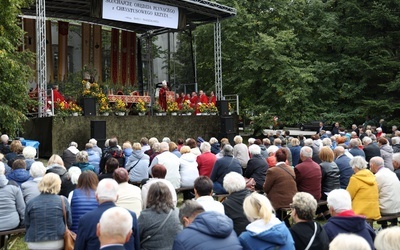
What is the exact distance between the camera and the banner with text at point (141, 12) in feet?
49.6

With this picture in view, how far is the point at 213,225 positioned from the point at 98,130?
11.2 meters

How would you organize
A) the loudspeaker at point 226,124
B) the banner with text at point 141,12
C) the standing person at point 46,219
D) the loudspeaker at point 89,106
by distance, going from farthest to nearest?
1. the loudspeaker at point 226,124
2. the banner with text at point 141,12
3. the loudspeaker at point 89,106
4. the standing person at point 46,219

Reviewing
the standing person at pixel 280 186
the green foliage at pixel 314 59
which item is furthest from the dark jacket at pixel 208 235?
the green foliage at pixel 314 59

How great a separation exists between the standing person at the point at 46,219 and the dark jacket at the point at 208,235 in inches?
59.2

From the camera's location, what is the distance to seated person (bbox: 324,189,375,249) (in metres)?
3.90

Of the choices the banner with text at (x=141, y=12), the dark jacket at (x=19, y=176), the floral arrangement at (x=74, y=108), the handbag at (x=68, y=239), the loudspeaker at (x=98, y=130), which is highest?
the banner with text at (x=141, y=12)

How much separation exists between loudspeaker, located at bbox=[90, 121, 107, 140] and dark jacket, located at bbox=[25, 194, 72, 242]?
31.8ft

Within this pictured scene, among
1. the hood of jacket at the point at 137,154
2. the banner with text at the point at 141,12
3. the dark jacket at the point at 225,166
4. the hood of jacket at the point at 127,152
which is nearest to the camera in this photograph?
the dark jacket at the point at 225,166

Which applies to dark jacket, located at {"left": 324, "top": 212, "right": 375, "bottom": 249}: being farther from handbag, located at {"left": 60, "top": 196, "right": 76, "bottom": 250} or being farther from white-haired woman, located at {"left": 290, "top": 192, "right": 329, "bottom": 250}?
handbag, located at {"left": 60, "top": 196, "right": 76, "bottom": 250}

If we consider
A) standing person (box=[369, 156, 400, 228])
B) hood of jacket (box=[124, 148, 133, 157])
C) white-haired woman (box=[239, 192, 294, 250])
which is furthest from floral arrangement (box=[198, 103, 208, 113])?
white-haired woman (box=[239, 192, 294, 250])

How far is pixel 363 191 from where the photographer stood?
5797 millimetres

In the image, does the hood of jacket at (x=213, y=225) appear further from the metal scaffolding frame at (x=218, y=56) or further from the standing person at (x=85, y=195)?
the metal scaffolding frame at (x=218, y=56)

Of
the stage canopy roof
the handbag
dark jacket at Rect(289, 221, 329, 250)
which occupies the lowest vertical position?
the handbag

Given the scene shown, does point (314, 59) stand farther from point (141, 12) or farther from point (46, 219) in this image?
point (46, 219)
